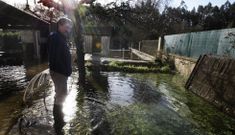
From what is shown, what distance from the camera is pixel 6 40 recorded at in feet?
93.3

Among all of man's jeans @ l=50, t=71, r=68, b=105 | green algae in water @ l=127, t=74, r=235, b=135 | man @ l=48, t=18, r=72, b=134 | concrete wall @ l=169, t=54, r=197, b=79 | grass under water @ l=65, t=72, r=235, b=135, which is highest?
man @ l=48, t=18, r=72, b=134

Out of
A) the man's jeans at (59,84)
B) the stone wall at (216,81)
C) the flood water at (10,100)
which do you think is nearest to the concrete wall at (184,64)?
the stone wall at (216,81)

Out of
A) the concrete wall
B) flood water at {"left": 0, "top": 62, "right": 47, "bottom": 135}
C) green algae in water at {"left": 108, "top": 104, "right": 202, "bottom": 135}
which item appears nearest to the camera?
green algae in water at {"left": 108, "top": 104, "right": 202, "bottom": 135}

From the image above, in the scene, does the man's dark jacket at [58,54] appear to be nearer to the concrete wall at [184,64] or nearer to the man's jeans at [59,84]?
the man's jeans at [59,84]

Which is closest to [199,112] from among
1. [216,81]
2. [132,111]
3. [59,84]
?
[216,81]

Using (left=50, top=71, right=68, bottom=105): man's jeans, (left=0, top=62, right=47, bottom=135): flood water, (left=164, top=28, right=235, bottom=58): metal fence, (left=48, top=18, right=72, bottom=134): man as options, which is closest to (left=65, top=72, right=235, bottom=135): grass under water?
(left=50, top=71, right=68, bottom=105): man's jeans

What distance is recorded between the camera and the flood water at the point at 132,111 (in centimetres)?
537

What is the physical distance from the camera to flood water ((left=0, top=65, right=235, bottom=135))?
5371 millimetres

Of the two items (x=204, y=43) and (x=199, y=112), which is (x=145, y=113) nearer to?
(x=199, y=112)

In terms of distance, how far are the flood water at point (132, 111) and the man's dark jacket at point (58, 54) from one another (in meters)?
1.15

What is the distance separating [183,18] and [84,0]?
44716mm

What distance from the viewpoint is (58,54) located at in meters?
5.32

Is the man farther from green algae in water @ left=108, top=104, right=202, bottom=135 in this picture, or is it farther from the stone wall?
the stone wall

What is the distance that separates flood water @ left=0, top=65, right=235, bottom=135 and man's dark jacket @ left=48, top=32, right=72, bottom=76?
1.15 m
